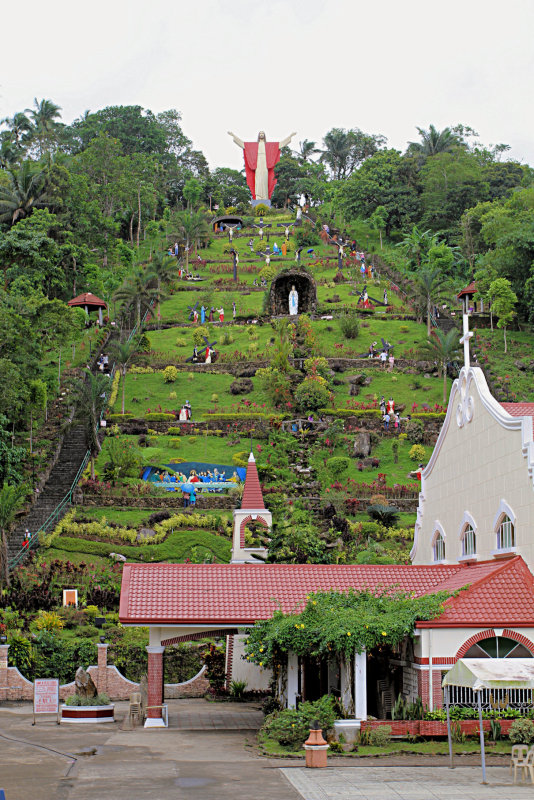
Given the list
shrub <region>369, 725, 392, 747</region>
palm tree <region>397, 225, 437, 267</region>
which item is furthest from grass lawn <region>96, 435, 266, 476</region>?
palm tree <region>397, 225, 437, 267</region>

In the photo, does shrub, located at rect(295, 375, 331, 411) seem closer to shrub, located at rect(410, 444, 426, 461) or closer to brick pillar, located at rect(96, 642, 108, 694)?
shrub, located at rect(410, 444, 426, 461)

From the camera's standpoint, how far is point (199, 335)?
63.6 metres

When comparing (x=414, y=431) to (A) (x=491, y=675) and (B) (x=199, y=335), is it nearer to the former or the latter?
(B) (x=199, y=335)

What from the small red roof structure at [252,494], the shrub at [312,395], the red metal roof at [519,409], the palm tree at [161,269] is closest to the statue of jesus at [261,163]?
the palm tree at [161,269]

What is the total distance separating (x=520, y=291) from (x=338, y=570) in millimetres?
44175

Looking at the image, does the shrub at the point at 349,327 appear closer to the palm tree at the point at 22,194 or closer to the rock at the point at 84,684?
the palm tree at the point at 22,194

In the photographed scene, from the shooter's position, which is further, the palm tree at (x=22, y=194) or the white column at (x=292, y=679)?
the palm tree at (x=22, y=194)

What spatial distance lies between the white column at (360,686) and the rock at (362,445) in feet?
90.3

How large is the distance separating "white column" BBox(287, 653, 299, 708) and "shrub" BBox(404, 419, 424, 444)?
28.5 metres

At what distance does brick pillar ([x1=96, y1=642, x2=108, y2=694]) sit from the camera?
27159 millimetres

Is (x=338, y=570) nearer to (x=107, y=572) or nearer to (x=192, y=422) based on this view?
(x=107, y=572)

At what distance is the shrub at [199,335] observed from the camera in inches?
2486

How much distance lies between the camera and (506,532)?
22703 mm

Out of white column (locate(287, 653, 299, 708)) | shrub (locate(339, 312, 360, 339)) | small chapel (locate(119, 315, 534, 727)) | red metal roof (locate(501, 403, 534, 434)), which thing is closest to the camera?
small chapel (locate(119, 315, 534, 727))
